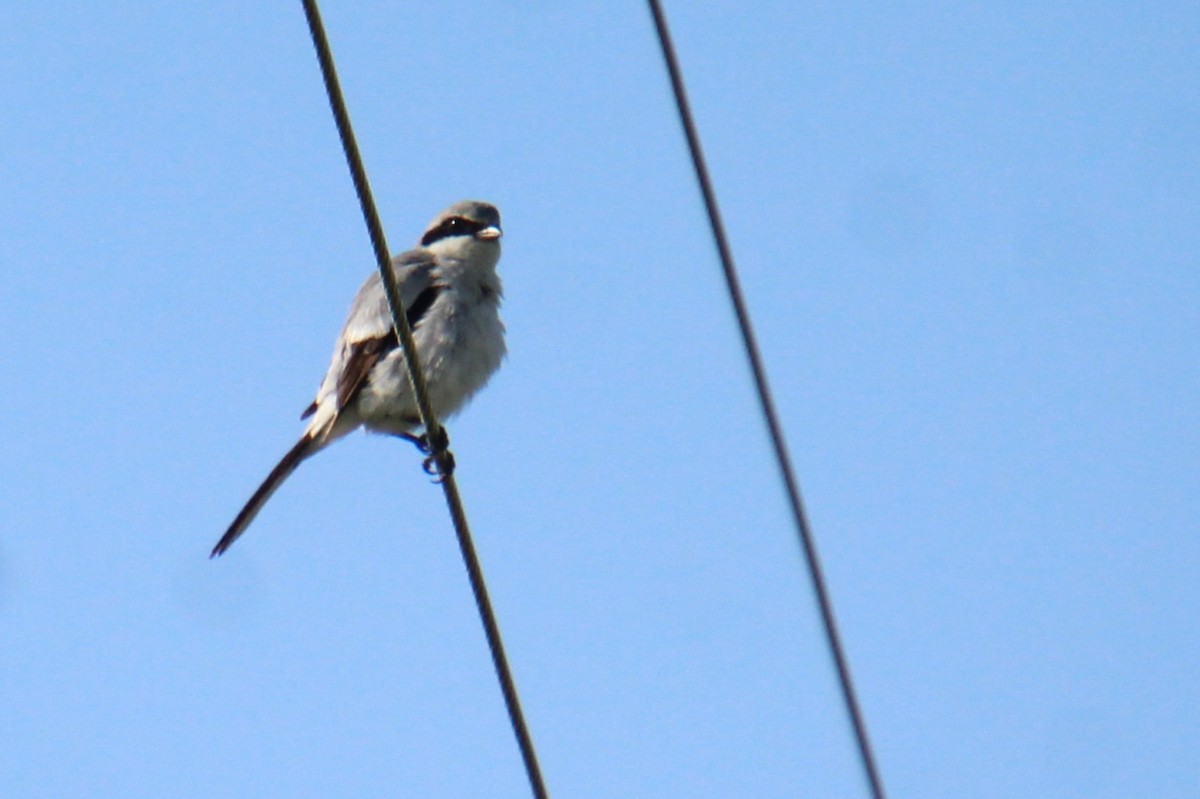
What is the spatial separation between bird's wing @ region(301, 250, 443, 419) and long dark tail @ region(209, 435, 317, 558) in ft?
0.83

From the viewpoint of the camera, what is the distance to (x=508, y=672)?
375 centimetres

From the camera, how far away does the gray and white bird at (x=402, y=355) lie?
6918 mm

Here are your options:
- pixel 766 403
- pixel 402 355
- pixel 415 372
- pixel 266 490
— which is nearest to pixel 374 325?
pixel 402 355

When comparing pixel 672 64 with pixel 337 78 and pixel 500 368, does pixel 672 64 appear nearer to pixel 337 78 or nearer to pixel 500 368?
pixel 337 78

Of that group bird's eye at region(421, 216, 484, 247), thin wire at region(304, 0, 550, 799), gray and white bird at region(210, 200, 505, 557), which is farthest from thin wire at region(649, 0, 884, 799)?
bird's eye at region(421, 216, 484, 247)

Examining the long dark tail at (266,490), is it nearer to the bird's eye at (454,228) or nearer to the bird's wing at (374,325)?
the bird's wing at (374,325)

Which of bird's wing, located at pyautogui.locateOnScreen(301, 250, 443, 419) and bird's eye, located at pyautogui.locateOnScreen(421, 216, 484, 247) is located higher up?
bird's eye, located at pyautogui.locateOnScreen(421, 216, 484, 247)

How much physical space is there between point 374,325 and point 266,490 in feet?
2.88

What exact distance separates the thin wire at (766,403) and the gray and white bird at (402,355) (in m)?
3.31

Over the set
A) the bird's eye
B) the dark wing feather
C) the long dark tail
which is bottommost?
the long dark tail

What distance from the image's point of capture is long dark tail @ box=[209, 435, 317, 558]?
22.7ft

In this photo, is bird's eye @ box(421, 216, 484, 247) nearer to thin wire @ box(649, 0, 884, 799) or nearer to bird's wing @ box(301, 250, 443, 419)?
bird's wing @ box(301, 250, 443, 419)

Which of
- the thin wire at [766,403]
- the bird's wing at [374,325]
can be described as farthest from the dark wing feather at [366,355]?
the thin wire at [766,403]

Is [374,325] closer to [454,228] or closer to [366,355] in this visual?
[366,355]
